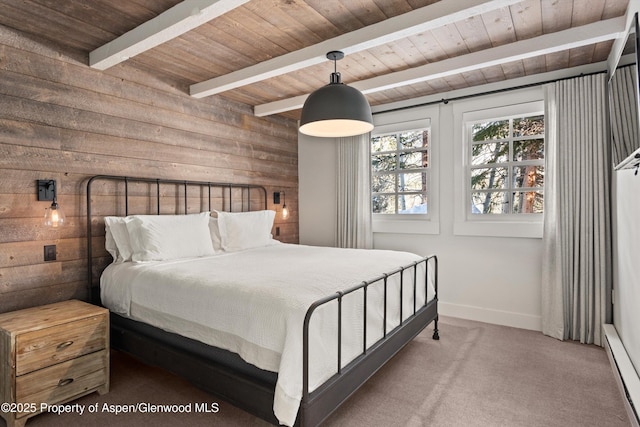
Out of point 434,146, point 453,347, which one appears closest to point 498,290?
point 453,347

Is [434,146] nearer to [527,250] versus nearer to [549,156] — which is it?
[549,156]

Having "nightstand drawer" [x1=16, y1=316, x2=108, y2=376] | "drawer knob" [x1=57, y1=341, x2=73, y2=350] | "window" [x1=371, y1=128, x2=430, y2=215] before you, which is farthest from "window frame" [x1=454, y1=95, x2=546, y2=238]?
"drawer knob" [x1=57, y1=341, x2=73, y2=350]

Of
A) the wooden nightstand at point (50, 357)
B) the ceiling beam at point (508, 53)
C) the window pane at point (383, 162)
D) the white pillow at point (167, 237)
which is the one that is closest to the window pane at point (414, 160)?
the window pane at point (383, 162)

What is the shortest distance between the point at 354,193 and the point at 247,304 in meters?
2.79

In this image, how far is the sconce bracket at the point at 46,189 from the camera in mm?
2570

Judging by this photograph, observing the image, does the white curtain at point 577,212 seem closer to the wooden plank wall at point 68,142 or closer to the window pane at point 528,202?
the window pane at point 528,202

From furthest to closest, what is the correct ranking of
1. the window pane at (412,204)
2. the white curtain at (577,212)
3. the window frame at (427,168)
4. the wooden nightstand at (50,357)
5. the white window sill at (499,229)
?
the window pane at (412,204) < the window frame at (427,168) < the white window sill at (499,229) < the white curtain at (577,212) < the wooden nightstand at (50,357)

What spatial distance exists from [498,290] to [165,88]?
3.78 m

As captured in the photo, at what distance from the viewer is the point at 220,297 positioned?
1940 millimetres

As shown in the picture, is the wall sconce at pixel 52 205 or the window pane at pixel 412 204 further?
the window pane at pixel 412 204

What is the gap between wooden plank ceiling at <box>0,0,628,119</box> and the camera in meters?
2.20

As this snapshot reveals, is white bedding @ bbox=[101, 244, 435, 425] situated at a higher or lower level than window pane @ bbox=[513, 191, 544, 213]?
lower

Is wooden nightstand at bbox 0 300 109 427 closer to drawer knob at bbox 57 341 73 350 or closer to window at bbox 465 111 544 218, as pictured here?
drawer knob at bbox 57 341 73 350

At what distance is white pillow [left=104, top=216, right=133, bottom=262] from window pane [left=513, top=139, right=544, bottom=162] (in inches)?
144
